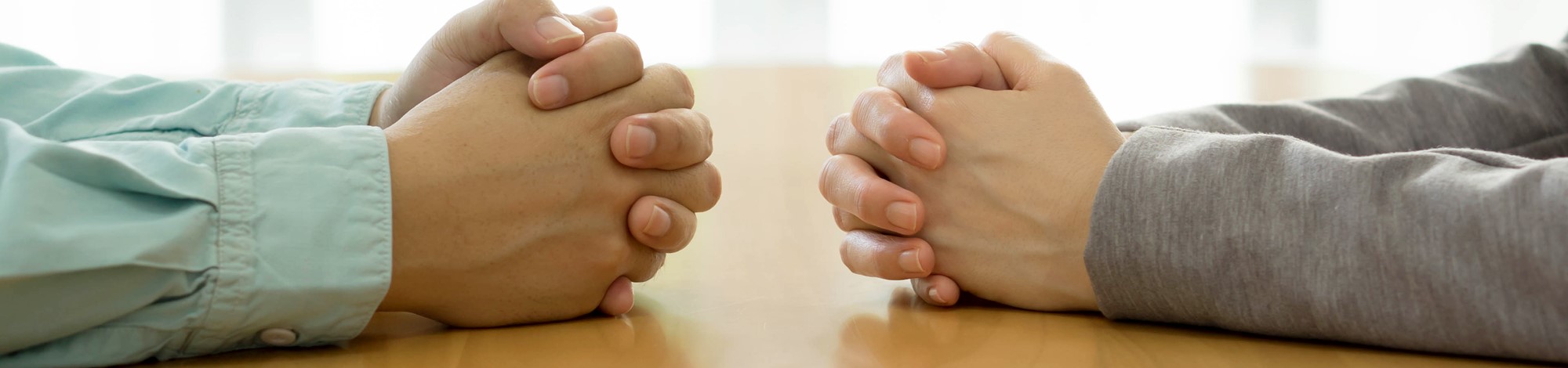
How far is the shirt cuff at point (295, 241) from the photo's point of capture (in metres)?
0.51

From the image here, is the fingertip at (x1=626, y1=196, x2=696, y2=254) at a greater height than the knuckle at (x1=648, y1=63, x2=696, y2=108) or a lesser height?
lesser

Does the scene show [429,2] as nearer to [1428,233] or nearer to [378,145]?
[378,145]

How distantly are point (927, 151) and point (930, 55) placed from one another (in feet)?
0.21

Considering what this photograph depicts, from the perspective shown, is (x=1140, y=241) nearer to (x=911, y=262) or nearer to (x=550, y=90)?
(x=911, y=262)

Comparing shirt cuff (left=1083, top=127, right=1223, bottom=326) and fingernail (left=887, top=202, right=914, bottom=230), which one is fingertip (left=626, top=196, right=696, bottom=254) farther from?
shirt cuff (left=1083, top=127, right=1223, bottom=326)

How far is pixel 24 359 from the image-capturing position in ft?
1.64

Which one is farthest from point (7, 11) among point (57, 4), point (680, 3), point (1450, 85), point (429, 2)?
point (1450, 85)

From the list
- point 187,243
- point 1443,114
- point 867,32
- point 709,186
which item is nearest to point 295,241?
point 187,243

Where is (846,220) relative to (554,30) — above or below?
below

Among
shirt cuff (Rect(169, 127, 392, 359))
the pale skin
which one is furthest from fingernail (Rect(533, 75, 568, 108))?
shirt cuff (Rect(169, 127, 392, 359))

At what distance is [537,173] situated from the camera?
2.05ft

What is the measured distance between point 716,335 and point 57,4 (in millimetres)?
3382

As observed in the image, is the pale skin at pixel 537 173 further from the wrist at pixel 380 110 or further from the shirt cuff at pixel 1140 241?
the shirt cuff at pixel 1140 241

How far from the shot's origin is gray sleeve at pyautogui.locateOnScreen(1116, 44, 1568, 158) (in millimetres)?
851
